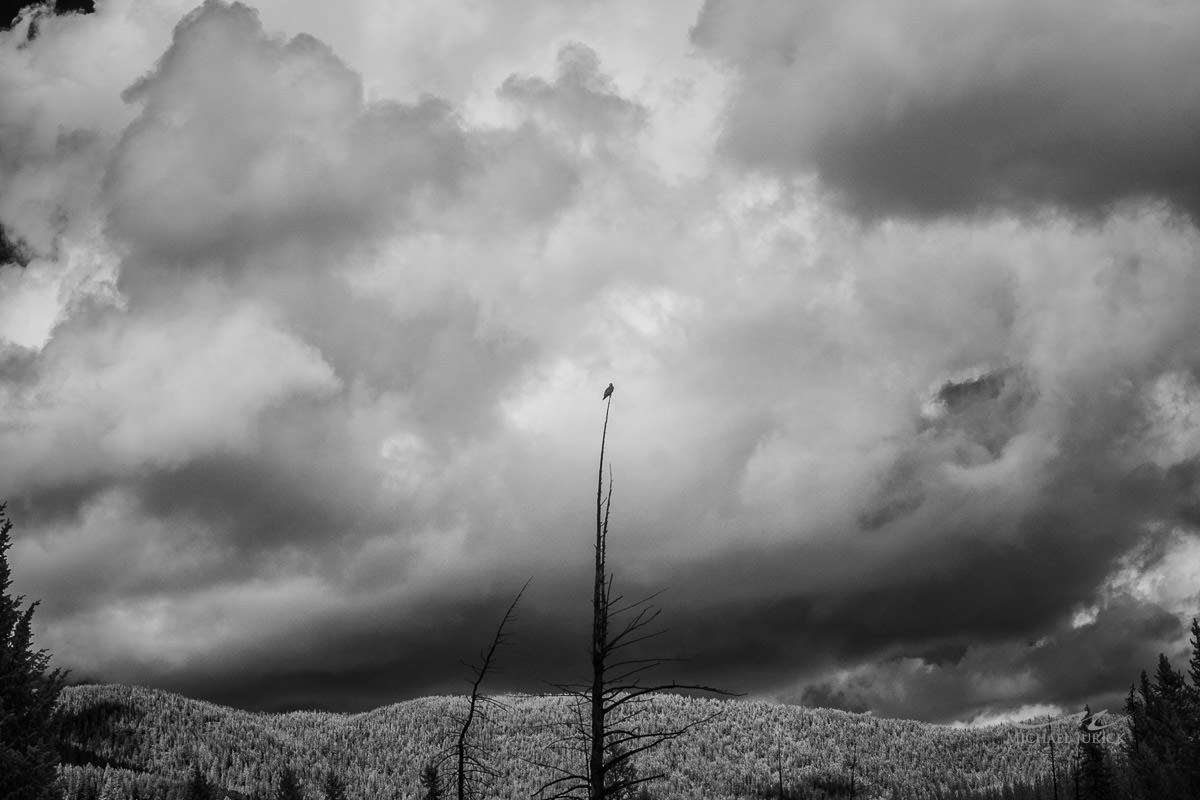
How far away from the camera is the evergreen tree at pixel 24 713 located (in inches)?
1217

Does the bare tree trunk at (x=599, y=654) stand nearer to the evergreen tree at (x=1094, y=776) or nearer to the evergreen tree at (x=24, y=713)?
the evergreen tree at (x=24, y=713)

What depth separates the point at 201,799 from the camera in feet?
294

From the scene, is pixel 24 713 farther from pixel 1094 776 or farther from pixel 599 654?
pixel 1094 776

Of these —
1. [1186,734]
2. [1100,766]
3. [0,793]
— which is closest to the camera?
[0,793]

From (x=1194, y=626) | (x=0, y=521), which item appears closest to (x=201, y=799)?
(x=0, y=521)

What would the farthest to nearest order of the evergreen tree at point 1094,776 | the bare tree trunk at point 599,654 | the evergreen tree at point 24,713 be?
the evergreen tree at point 1094,776, the evergreen tree at point 24,713, the bare tree trunk at point 599,654

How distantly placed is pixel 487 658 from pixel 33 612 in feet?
44.7

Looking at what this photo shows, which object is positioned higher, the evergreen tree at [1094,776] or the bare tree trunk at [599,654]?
the evergreen tree at [1094,776]

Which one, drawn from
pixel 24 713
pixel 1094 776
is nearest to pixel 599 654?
pixel 24 713

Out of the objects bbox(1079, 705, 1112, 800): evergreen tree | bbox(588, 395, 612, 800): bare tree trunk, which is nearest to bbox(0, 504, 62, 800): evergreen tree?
bbox(588, 395, 612, 800): bare tree trunk

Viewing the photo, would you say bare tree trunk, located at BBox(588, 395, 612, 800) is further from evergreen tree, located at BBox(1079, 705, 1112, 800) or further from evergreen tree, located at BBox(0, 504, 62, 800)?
evergreen tree, located at BBox(1079, 705, 1112, 800)

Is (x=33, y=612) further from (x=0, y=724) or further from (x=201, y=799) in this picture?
(x=201, y=799)

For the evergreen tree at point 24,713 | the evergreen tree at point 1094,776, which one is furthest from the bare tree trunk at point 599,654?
the evergreen tree at point 1094,776

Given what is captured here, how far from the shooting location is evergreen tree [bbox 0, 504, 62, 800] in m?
30.9
